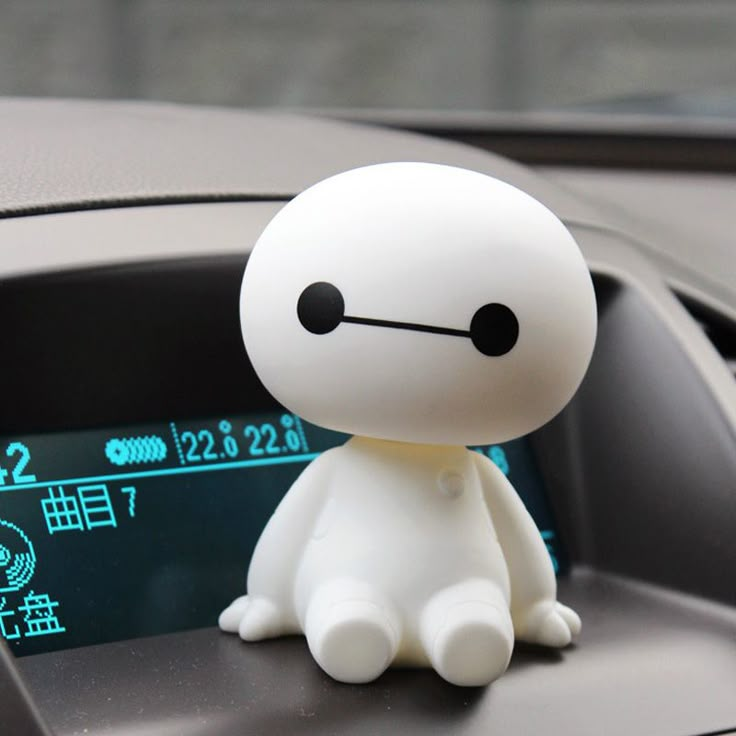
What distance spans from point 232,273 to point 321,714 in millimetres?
392

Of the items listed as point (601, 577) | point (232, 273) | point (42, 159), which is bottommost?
point (601, 577)

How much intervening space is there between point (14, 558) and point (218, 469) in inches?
7.6

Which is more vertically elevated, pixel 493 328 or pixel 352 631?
pixel 493 328

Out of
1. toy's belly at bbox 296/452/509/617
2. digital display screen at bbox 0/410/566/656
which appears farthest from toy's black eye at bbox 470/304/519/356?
digital display screen at bbox 0/410/566/656

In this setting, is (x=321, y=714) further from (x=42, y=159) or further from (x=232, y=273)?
(x=42, y=159)

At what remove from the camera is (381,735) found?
85 cm

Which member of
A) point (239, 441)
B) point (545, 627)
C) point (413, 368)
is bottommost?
point (545, 627)

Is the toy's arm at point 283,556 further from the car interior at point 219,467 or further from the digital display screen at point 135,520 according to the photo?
the digital display screen at point 135,520

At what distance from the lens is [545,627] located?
98 centimetres

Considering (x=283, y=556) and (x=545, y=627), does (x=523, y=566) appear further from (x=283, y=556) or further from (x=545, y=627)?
(x=283, y=556)

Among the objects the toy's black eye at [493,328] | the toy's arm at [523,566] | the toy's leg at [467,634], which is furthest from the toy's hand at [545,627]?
the toy's black eye at [493,328]

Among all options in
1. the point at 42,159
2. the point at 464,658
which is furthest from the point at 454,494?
the point at 42,159

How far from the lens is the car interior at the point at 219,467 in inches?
35.9

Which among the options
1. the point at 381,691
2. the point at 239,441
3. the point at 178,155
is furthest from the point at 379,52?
the point at 381,691
